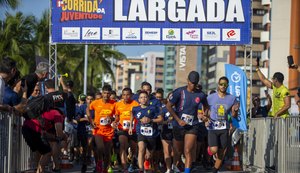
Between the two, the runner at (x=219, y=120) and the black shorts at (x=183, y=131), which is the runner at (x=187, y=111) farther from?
the runner at (x=219, y=120)

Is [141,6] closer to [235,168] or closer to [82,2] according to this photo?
[82,2]

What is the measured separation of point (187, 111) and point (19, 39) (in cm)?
3309

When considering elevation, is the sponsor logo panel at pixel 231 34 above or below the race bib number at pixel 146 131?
above

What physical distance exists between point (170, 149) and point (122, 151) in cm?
143

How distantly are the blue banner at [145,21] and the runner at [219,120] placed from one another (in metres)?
6.90

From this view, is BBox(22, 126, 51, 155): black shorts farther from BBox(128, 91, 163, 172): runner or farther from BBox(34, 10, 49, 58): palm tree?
BBox(34, 10, 49, 58): palm tree

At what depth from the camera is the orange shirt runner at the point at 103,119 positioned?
1789cm

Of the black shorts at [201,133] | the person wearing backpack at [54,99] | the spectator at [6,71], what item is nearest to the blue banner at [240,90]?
the black shorts at [201,133]

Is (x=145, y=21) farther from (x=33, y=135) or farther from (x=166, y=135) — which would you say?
(x=33, y=135)

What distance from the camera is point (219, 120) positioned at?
1631 cm

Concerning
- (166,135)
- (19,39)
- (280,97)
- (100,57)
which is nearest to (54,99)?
(166,135)

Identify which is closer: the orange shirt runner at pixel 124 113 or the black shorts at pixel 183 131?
the black shorts at pixel 183 131

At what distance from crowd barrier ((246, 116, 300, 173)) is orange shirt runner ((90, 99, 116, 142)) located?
11.7ft

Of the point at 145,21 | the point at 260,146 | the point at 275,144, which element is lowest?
the point at 260,146
